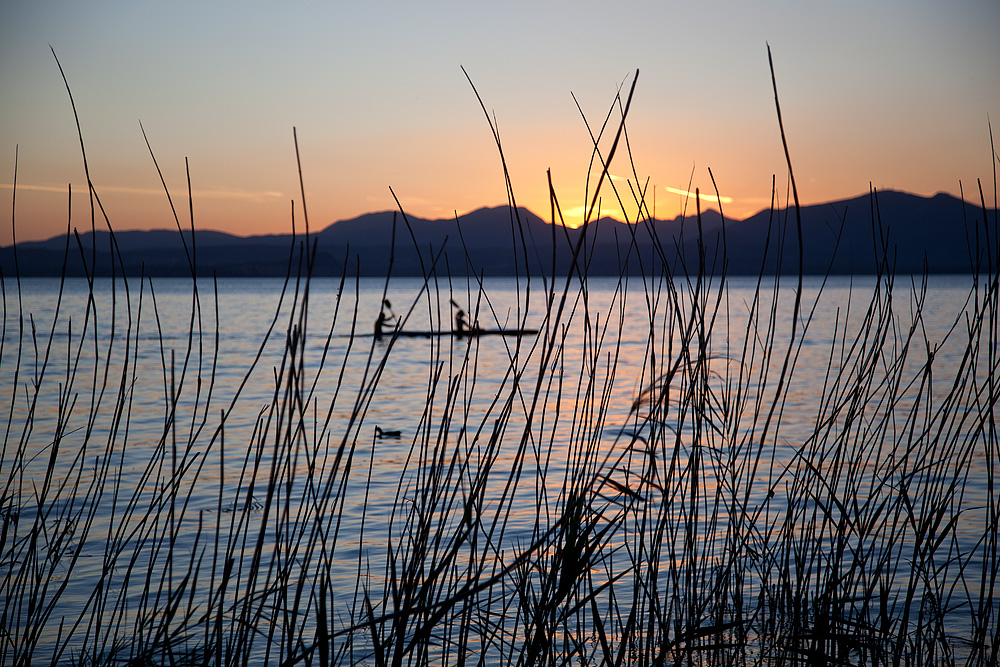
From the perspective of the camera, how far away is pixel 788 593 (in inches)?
72.4

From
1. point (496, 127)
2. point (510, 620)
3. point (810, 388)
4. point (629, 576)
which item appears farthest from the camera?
point (810, 388)

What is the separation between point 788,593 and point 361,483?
4594 mm

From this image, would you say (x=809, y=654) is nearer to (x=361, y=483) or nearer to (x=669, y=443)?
(x=361, y=483)

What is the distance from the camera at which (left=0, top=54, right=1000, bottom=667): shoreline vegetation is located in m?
1.48

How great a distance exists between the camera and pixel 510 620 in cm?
338

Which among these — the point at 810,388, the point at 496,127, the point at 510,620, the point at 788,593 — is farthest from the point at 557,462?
the point at 810,388

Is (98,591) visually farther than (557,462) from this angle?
No

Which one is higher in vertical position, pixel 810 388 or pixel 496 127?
pixel 496 127

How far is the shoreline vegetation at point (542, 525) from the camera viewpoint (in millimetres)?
1482

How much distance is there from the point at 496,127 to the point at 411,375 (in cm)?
1257

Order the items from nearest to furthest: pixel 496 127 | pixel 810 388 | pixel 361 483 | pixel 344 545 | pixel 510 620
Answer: pixel 496 127
pixel 510 620
pixel 344 545
pixel 361 483
pixel 810 388

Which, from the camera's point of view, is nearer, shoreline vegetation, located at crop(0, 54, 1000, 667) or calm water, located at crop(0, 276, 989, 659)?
shoreline vegetation, located at crop(0, 54, 1000, 667)

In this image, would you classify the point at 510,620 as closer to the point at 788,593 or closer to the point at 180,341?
the point at 788,593

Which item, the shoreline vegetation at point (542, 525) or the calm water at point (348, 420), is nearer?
the shoreline vegetation at point (542, 525)
